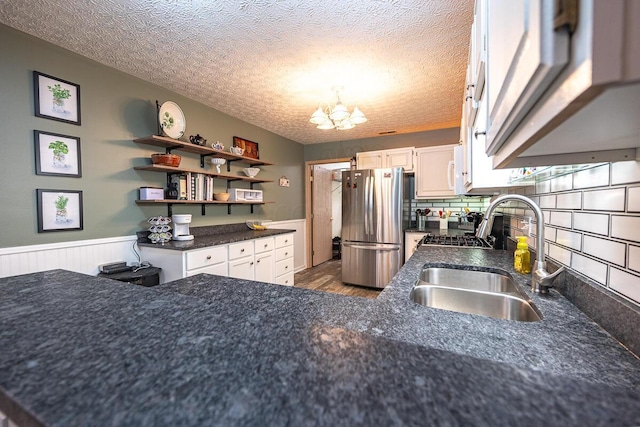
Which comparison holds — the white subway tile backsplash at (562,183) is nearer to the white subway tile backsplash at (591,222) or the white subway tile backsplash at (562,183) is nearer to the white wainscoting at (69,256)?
the white subway tile backsplash at (591,222)

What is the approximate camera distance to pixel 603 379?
1.70ft

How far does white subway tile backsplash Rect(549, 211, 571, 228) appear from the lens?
1008 millimetres

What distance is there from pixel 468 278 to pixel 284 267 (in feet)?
7.99

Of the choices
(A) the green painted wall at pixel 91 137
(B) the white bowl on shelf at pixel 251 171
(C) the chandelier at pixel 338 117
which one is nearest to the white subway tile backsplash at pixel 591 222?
(C) the chandelier at pixel 338 117

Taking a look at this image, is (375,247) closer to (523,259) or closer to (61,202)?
(523,259)

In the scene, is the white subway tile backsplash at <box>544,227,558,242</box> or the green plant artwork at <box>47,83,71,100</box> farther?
the green plant artwork at <box>47,83,71,100</box>

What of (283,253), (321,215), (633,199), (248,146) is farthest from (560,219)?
(321,215)

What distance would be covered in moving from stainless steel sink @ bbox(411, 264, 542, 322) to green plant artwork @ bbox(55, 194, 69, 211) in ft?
8.16

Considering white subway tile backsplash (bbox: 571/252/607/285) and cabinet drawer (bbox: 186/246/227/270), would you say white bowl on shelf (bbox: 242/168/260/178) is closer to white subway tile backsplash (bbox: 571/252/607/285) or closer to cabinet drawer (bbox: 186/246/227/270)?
cabinet drawer (bbox: 186/246/227/270)

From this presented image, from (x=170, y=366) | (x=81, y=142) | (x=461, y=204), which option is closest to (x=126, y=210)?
(x=81, y=142)

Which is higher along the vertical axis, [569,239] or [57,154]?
[57,154]

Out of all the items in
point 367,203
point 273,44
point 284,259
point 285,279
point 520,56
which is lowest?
point 285,279

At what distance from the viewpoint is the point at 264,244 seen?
3170 millimetres

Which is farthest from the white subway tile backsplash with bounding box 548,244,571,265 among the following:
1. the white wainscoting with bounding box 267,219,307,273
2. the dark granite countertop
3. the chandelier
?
the white wainscoting with bounding box 267,219,307,273
